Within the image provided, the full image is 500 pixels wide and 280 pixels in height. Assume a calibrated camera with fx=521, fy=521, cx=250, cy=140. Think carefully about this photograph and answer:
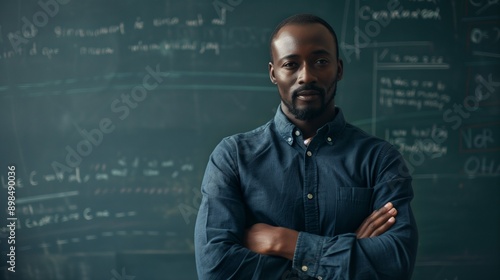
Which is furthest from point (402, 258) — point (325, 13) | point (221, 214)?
point (325, 13)

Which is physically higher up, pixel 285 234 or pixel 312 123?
pixel 312 123

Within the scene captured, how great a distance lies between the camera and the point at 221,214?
149 centimetres

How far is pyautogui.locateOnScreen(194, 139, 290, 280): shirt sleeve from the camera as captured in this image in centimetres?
143

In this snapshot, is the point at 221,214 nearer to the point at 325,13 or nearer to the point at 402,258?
the point at 402,258

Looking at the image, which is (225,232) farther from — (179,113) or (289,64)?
(179,113)

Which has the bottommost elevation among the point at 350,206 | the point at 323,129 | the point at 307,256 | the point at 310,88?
the point at 307,256

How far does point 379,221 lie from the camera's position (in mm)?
1447
